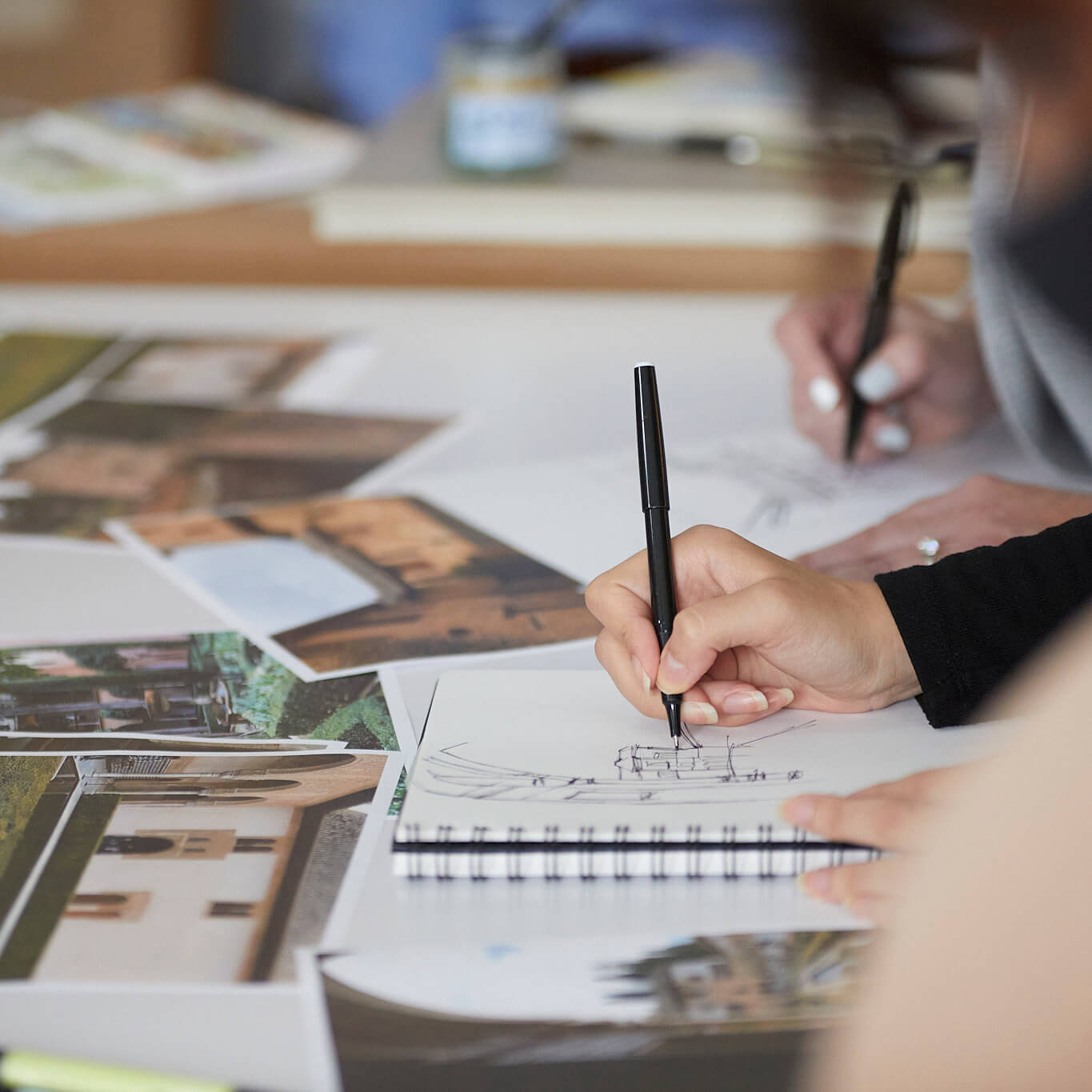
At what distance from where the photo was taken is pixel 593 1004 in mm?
429

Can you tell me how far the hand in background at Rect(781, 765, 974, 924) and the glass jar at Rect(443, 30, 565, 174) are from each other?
920mm

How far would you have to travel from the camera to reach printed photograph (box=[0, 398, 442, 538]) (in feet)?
2.85

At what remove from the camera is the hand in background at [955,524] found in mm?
709

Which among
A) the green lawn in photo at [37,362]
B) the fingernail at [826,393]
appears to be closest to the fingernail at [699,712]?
the fingernail at [826,393]

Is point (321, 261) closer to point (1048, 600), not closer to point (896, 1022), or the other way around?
point (1048, 600)

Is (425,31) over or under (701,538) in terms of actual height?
under

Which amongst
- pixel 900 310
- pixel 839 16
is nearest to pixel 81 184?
pixel 900 310

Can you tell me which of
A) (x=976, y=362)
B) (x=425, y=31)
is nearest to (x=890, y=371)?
(x=976, y=362)

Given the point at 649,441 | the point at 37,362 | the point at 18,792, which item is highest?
the point at 649,441

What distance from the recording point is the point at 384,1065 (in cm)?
41

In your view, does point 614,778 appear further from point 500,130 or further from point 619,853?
point 500,130

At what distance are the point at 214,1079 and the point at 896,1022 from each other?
0.23 meters

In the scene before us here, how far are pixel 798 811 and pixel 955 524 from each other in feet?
0.96

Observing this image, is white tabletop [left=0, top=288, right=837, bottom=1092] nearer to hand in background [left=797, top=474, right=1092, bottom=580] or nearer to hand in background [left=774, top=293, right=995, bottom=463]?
hand in background [left=774, top=293, right=995, bottom=463]
